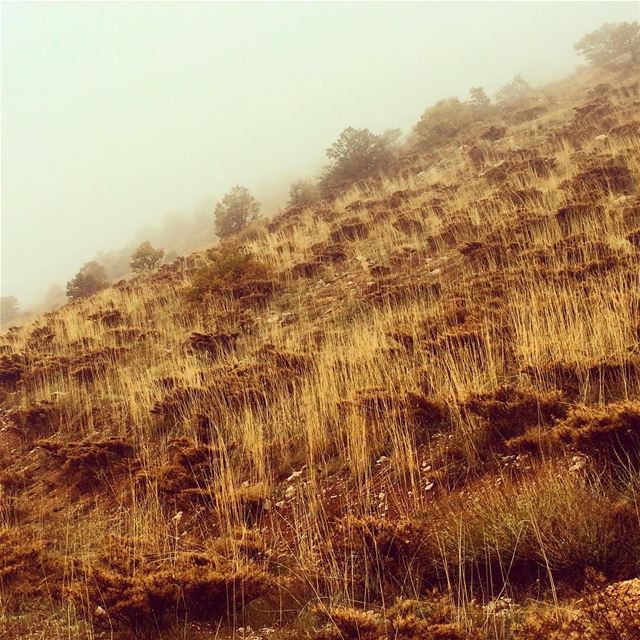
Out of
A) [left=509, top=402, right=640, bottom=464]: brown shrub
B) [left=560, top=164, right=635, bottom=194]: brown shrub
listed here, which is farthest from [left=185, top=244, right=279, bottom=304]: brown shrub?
[left=509, top=402, right=640, bottom=464]: brown shrub

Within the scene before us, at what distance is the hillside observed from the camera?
85.8 inches

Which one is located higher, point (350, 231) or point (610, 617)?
point (350, 231)

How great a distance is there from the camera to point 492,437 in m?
3.30

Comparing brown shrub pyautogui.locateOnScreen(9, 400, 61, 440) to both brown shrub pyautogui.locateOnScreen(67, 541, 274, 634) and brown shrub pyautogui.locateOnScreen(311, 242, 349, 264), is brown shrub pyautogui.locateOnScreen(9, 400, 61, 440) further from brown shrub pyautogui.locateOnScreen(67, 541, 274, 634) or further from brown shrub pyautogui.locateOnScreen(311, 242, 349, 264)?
brown shrub pyautogui.locateOnScreen(311, 242, 349, 264)

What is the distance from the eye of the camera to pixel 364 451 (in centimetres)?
351

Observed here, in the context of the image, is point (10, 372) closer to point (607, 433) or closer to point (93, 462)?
point (93, 462)

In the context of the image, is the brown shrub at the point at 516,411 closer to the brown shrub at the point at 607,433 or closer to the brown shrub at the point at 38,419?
the brown shrub at the point at 607,433

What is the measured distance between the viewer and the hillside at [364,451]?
2180mm

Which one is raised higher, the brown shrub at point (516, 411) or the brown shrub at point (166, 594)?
the brown shrub at point (516, 411)

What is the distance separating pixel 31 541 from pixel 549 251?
6.63m

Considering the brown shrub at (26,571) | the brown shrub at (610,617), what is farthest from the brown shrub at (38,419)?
the brown shrub at (610,617)

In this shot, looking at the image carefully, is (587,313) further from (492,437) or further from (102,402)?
(102,402)

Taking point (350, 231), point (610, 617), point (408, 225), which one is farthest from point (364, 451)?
point (350, 231)

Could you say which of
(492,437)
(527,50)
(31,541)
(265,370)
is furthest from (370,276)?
(527,50)
